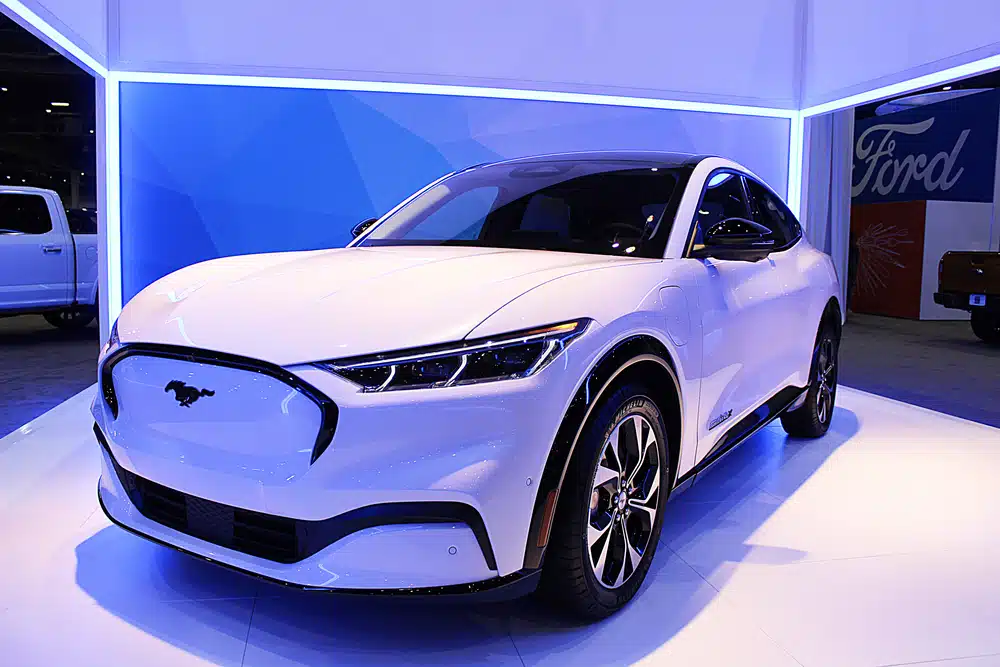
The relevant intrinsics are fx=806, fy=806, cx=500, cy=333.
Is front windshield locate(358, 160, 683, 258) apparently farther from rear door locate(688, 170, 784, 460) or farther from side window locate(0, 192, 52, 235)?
side window locate(0, 192, 52, 235)

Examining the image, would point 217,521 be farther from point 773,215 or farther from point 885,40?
point 885,40

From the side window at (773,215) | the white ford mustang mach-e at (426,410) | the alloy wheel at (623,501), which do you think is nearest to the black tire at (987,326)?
the side window at (773,215)

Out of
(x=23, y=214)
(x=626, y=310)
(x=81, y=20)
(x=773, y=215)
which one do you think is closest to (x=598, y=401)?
(x=626, y=310)

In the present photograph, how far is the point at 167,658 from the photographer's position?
1.96 metres

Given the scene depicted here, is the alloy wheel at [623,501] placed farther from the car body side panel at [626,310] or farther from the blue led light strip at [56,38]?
the blue led light strip at [56,38]

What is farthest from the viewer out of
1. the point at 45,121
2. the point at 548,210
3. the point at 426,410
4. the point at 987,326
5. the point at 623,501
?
the point at 987,326

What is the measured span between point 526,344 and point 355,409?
414mm

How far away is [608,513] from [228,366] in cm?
104

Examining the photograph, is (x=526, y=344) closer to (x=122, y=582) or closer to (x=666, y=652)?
(x=666, y=652)

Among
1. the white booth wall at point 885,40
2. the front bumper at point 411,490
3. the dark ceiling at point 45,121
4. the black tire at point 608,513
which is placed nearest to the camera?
the front bumper at point 411,490

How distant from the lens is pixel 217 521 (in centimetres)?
190

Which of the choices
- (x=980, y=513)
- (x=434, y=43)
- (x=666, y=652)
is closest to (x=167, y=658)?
(x=666, y=652)

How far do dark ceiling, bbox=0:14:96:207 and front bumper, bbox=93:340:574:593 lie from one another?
209 inches

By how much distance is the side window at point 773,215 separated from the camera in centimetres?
358
